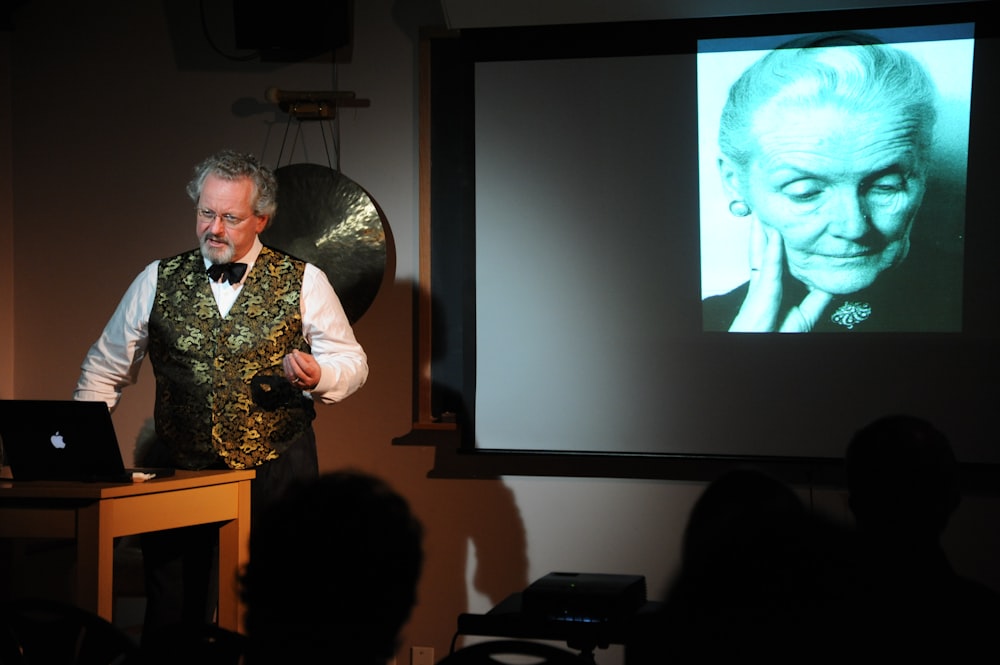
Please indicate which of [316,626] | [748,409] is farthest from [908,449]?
[748,409]

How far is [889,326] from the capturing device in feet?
11.0

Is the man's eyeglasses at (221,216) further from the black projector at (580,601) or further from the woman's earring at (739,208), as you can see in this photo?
the woman's earring at (739,208)

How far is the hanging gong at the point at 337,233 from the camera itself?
12.1 ft

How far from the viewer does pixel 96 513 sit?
2.45 m

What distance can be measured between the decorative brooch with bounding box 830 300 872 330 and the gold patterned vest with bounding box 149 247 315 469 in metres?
1.70

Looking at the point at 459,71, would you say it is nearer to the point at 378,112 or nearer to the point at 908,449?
the point at 378,112

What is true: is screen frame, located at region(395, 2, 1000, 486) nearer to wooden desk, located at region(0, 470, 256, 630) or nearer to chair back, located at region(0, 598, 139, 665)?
wooden desk, located at region(0, 470, 256, 630)

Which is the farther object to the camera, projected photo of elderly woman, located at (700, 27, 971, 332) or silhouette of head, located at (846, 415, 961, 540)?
projected photo of elderly woman, located at (700, 27, 971, 332)

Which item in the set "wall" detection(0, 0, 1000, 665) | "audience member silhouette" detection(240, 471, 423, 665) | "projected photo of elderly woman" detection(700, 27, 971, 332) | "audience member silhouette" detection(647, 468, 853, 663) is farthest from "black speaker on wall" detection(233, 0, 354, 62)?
"audience member silhouette" detection(647, 468, 853, 663)

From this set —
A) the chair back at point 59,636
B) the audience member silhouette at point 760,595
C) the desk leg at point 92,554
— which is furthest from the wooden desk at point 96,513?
the audience member silhouette at point 760,595

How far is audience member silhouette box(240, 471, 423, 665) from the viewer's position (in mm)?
1193

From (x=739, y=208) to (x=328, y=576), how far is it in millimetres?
2599

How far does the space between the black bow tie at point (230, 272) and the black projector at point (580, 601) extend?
50.3 inches

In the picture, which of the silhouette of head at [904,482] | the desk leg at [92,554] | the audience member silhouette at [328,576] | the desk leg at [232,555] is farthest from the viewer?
the desk leg at [232,555]
